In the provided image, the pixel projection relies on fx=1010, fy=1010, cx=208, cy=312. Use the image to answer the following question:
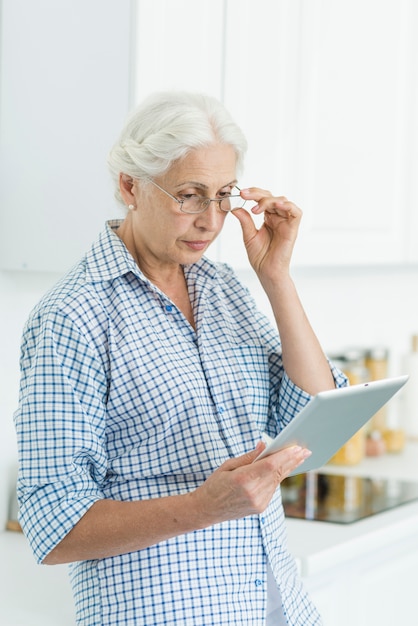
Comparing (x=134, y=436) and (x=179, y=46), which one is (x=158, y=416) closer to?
(x=134, y=436)

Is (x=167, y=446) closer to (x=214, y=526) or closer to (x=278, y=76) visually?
(x=214, y=526)

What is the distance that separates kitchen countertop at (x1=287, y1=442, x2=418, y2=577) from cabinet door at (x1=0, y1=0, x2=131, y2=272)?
677mm

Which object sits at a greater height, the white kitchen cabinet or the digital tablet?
the white kitchen cabinet

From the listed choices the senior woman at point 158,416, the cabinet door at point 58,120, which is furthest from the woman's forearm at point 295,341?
the cabinet door at point 58,120

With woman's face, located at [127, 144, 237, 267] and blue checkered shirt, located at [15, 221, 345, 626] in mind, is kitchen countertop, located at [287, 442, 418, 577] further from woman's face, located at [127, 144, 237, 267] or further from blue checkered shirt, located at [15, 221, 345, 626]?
woman's face, located at [127, 144, 237, 267]

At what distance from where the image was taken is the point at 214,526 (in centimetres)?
142

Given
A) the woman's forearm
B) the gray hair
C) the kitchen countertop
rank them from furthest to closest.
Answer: the kitchen countertop
the woman's forearm
the gray hair

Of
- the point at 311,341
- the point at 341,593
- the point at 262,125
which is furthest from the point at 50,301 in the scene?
the point at 341,593

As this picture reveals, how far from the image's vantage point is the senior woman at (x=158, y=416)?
130 centimetres

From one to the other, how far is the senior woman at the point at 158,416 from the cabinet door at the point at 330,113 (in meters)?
0.40

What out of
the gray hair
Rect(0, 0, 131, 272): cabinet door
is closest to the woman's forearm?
the gray hair

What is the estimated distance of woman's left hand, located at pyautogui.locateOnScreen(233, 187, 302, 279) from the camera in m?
1.56

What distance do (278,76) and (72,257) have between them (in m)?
0.53

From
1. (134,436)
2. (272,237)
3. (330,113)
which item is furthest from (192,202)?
(330,113)
